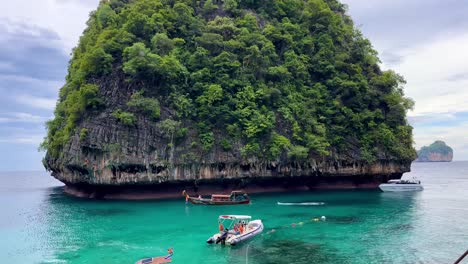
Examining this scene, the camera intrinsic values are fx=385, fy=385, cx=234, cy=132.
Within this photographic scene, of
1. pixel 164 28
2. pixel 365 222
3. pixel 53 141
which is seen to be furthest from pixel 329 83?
pixel 53 141

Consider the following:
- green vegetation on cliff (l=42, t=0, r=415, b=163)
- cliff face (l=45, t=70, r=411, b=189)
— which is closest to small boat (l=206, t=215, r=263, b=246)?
cliff face (l=45, t=70, r=411, b=189)

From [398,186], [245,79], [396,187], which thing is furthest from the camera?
[398,186]

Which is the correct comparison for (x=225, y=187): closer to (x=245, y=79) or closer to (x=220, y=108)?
(x=220, y=108)

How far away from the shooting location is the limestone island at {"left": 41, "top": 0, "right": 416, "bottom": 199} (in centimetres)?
3738

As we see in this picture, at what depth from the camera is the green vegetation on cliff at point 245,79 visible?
39.0 metres

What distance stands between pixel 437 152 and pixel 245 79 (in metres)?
180

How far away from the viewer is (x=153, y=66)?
1458 inches

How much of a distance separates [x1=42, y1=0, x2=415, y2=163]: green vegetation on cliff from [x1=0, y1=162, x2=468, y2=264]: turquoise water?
827cm

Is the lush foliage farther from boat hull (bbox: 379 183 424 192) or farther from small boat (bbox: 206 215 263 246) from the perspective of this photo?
boat hull (bbox: 379 183 424 192)

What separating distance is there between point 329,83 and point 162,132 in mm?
21222

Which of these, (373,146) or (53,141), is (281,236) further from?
(53,141)

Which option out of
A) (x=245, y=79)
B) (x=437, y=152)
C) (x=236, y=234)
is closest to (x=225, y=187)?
(x=245, y=79)

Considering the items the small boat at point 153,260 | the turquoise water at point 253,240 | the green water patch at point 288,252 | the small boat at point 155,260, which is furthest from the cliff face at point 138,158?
the small boat at point 153,260

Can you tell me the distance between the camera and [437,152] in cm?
19038
